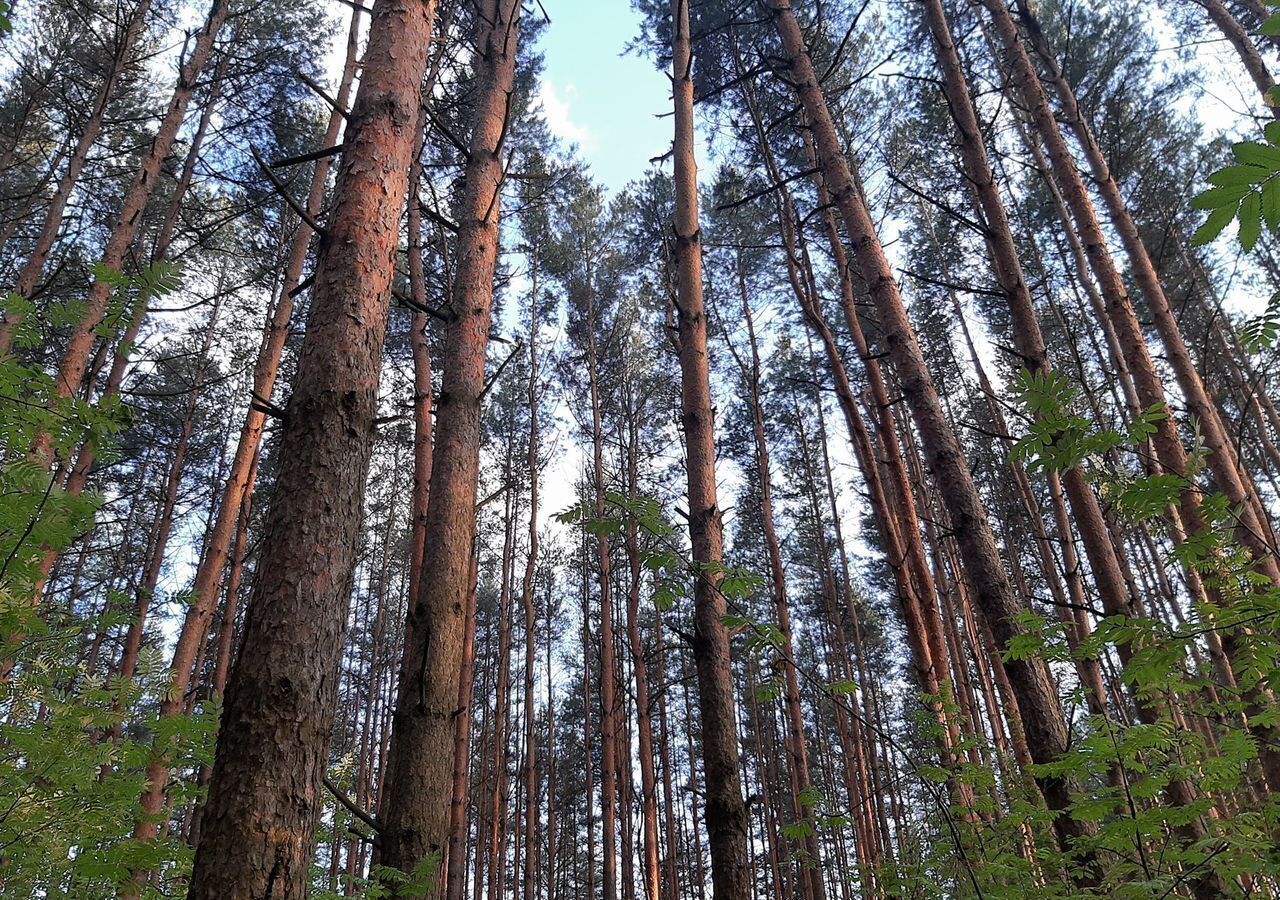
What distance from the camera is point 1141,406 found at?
19.0ft

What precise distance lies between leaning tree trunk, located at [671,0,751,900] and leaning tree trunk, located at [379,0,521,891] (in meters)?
1.31

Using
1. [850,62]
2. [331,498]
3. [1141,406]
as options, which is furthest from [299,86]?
[1141,406]

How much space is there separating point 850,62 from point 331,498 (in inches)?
481

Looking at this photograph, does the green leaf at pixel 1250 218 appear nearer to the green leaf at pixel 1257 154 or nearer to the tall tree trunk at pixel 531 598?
the green leaf at pixel 1257 154

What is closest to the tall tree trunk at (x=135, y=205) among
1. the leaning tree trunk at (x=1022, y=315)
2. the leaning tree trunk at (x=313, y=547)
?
the leaning tree trunk at (x=313, y=547)

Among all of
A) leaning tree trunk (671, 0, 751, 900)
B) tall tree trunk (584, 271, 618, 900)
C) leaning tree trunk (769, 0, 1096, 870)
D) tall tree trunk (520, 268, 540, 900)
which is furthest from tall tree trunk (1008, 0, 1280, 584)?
tall tree trunk (520, 268, 540, 900)

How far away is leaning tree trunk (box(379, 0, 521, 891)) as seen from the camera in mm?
3160

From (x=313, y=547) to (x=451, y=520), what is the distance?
176cm

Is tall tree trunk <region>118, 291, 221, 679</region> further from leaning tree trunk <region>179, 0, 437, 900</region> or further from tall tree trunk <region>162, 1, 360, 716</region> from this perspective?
leaning tree trunk <region>179, 0, 437, 900</region>

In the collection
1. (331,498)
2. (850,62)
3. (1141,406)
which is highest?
(850,62)

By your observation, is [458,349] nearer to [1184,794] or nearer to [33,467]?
[33,467]

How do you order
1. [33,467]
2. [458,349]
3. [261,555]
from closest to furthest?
1. [261,555]
2. [33,467]
3. [458,349]

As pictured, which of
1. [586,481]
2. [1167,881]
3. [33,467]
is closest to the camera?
[1167,881]

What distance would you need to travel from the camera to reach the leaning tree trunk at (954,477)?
10.1ft
